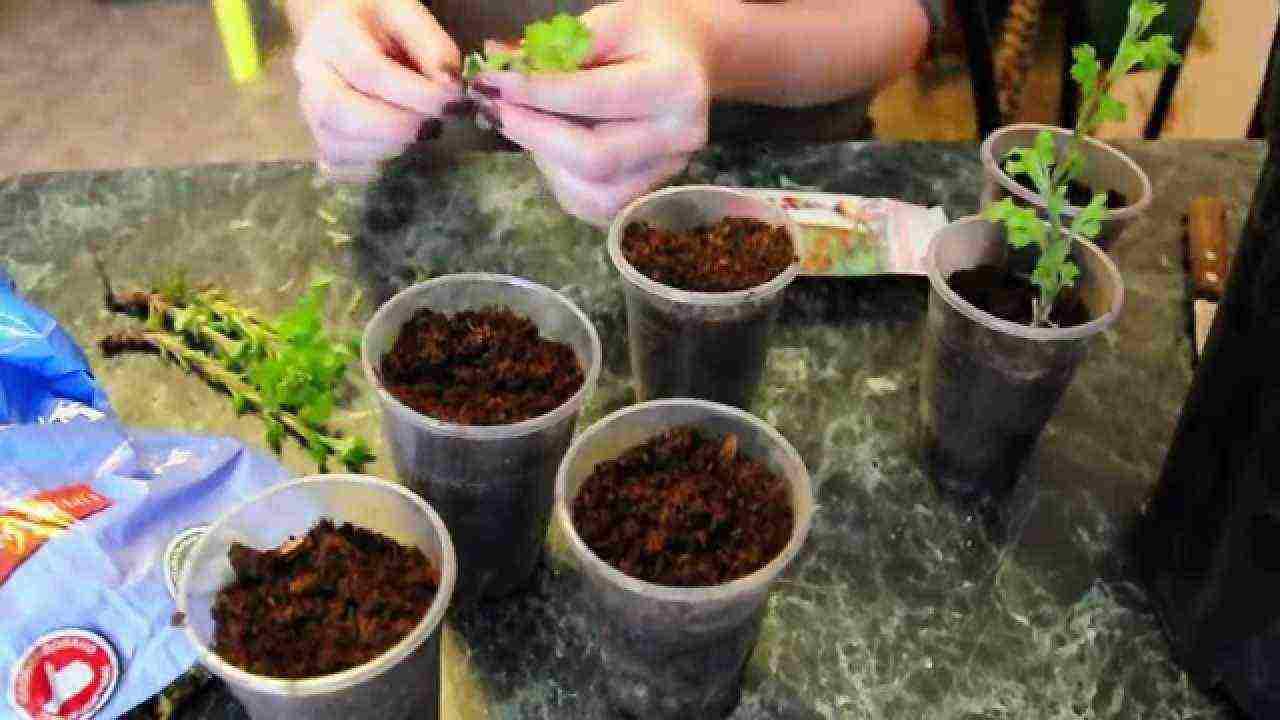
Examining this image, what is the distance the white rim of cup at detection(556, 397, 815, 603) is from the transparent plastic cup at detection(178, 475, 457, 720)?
0.08 meters

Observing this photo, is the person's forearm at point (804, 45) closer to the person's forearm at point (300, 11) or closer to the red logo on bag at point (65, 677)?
the person's forearm at point (300, 11)

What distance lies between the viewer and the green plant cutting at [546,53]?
0.86 metres

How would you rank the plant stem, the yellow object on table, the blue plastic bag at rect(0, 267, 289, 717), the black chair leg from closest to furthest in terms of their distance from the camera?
the blue plastic bag at rect(0, 267, 289, 717)
the plant stem
the black chair leg
the yellow object on table

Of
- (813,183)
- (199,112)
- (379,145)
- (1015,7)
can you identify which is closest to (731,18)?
(813,183)

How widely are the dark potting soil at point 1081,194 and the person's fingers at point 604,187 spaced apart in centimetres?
33

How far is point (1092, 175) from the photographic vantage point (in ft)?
3.40

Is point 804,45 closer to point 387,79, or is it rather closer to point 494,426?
point 387,79

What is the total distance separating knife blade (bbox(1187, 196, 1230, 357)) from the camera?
102 centimetres

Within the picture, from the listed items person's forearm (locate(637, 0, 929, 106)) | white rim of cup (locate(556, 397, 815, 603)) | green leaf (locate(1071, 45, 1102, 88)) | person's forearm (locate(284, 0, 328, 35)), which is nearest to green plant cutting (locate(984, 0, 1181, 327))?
green leaf (locate(1071, 45, 1102, 88))

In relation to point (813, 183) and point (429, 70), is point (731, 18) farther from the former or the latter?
point (429, 70)

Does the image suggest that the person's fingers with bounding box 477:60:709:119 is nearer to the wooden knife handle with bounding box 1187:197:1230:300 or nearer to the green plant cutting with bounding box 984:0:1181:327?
the green plant cutting with bounding box 984:0:1181:327

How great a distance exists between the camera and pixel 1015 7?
89.6 inches

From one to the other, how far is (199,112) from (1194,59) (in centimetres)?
239

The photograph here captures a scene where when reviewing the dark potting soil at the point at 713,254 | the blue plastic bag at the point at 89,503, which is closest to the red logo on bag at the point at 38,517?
the blue plastic bag at the point at 89,503
